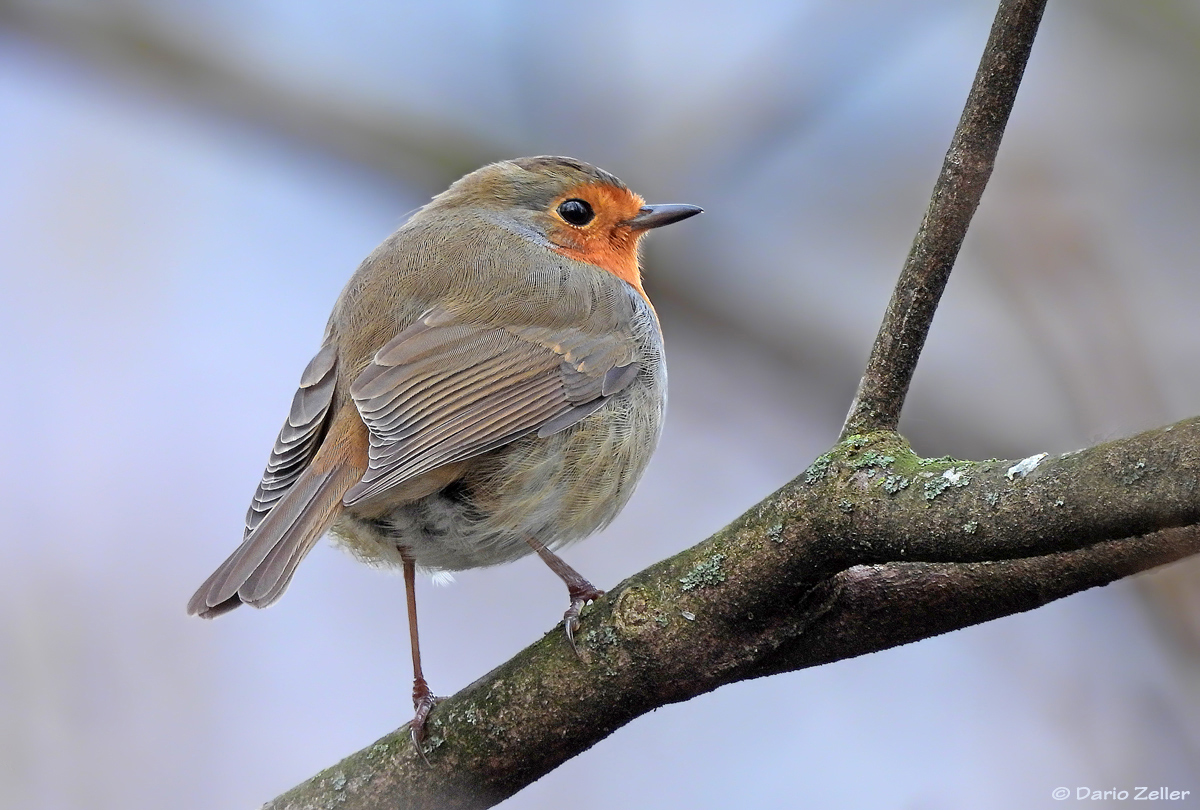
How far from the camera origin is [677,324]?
5527mm

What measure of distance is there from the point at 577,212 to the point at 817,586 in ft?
8.23

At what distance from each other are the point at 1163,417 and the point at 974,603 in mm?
2419

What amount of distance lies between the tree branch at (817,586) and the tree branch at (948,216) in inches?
5.1

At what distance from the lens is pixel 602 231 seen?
4578mm

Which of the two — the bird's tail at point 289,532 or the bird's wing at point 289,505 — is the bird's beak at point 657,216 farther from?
the bird's tail at point 289,532

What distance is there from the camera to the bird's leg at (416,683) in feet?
9.32

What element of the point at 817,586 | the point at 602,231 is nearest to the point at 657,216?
the point at 602,231

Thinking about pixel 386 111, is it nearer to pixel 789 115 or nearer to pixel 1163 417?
pixel 789 115

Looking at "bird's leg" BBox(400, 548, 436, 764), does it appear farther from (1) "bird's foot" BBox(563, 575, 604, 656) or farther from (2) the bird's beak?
(2) the bird's beak

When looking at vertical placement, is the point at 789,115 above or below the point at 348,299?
above

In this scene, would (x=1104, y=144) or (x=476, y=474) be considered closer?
(x=476, y=474)

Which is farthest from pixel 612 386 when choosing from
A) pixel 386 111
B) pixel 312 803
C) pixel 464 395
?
pixel 386 111

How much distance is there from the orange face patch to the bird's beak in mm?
24

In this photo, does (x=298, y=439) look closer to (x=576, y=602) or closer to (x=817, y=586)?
(x=576, y=602)
